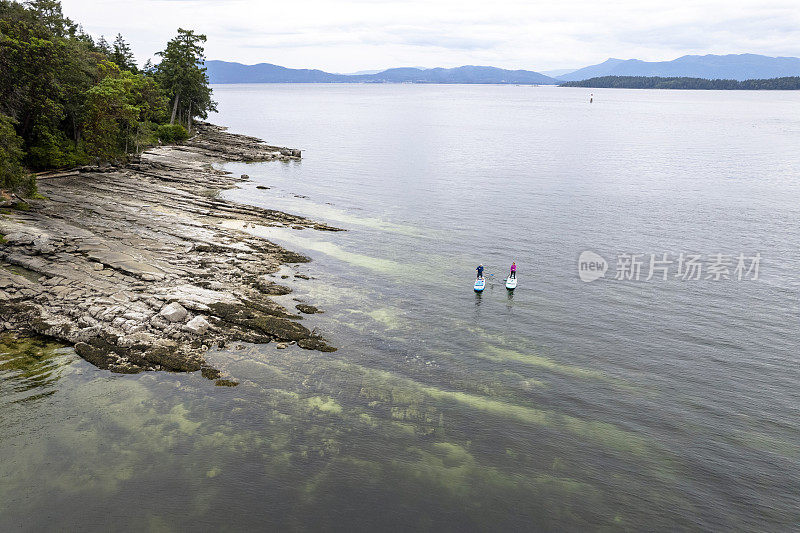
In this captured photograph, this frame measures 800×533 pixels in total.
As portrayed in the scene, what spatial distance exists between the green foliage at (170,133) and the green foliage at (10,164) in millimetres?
58421

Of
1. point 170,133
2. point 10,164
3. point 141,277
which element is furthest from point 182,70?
point 141,277

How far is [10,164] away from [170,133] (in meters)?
65.0

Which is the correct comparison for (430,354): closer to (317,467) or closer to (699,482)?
(317,467)

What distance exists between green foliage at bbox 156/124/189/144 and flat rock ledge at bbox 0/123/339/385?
1919 inches

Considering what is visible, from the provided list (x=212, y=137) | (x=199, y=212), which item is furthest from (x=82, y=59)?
(x=212, y=137)

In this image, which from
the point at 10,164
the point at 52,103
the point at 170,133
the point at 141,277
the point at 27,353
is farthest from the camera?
the point at 170,133

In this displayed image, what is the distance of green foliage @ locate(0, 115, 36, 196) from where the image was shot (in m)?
48.1

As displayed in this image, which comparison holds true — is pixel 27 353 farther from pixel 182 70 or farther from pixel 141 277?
pixel 182 70

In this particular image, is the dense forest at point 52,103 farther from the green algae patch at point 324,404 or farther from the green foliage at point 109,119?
the green algae patch at point 324,404

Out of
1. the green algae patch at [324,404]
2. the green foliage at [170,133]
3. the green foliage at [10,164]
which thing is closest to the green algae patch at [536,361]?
the green algae patch at [324,404]

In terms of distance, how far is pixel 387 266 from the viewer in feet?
159

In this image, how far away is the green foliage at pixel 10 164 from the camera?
4812 centimetres

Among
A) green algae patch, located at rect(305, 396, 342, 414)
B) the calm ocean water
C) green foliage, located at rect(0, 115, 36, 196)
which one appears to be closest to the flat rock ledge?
the calm ocean water

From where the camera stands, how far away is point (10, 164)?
49.2 meters
